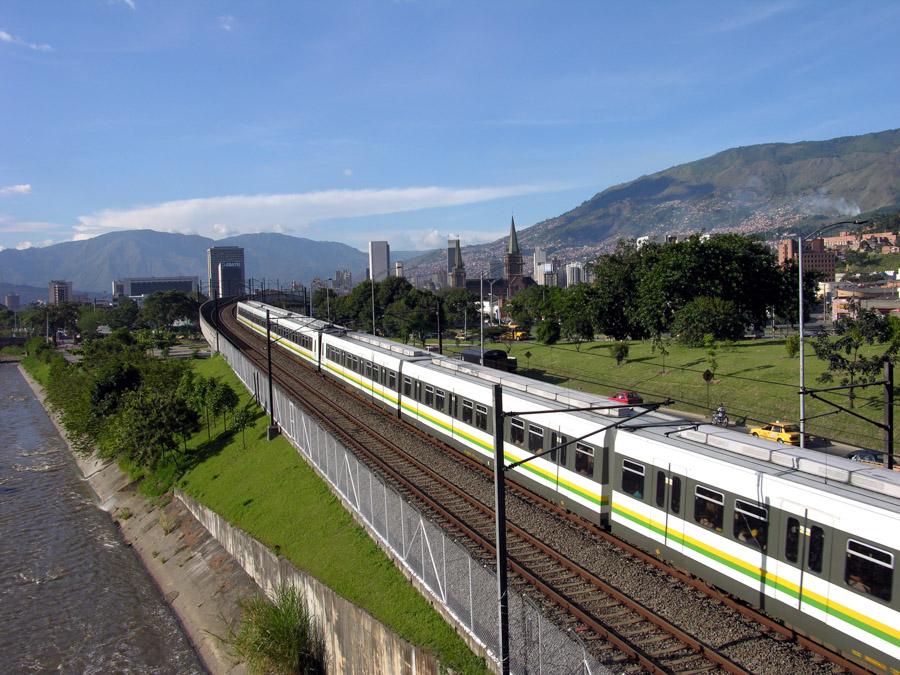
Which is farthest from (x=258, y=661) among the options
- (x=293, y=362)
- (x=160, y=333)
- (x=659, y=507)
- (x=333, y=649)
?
(x=160, y=333)

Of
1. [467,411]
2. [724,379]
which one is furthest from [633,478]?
[724,379]

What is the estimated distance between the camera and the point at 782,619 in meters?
11.8

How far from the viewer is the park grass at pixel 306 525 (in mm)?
13766

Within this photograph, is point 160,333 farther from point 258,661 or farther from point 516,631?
point 516,631

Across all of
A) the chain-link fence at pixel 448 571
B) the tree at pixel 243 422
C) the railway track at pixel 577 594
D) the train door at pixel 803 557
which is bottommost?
the tree at pixel 243 422

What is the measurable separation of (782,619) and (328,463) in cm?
1429

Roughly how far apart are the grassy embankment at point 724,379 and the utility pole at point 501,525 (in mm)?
18790

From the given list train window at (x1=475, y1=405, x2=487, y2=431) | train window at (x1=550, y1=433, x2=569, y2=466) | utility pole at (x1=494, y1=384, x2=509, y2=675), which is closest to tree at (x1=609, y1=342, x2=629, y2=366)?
train window at (x1=475, y1=405, x2=487, y2=431)

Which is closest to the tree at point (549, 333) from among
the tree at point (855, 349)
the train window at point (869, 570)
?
the tree at point (855, 349)

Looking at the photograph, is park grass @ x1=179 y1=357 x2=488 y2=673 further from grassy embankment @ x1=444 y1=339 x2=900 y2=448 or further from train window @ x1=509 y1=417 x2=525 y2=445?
grassy embankment @ x1=444 y1=339 x2=900 y2=448

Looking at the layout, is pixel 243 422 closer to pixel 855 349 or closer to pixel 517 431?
pixel 517 431

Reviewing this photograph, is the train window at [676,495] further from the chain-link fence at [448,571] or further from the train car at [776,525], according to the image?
the chain-link fence at [448,571]

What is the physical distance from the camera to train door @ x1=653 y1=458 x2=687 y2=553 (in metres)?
13.7

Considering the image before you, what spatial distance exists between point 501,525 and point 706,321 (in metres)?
42.6
